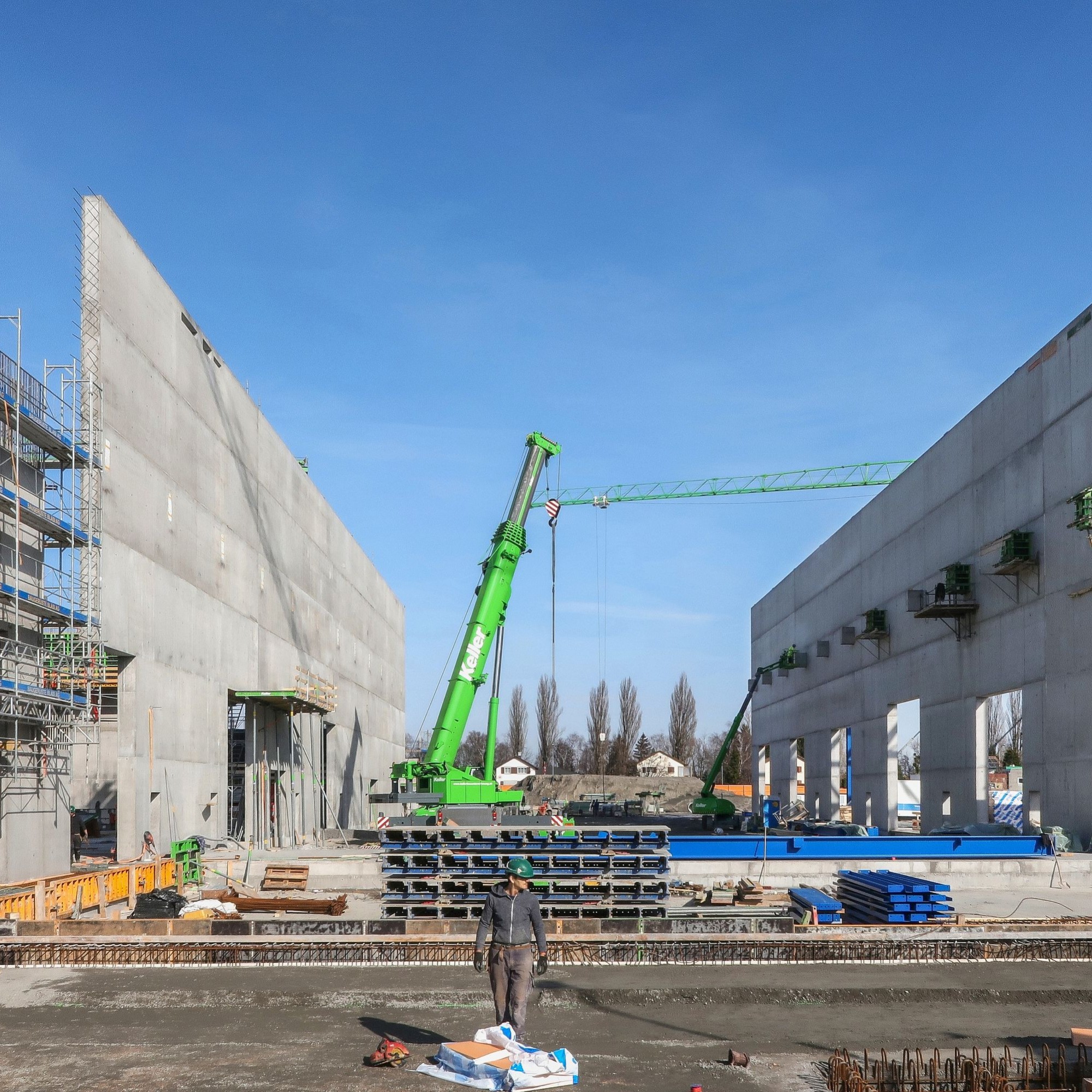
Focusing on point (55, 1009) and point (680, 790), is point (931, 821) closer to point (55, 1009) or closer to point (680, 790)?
point (55, 1009)

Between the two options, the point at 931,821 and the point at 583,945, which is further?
the point at 931,821

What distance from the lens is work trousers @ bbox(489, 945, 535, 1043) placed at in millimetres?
10094

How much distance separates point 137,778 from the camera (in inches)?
1009

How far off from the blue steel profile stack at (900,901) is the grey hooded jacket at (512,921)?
9.36m

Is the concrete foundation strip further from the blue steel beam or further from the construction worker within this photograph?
the blue steel beam

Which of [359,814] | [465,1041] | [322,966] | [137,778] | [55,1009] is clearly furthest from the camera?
[359,814]

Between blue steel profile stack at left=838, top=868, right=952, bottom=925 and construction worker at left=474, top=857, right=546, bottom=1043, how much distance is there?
9.31 meters

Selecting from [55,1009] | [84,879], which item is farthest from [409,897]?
[55,1009]

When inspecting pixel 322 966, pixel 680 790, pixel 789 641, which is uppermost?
pixel 789 641

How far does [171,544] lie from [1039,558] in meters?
22.3

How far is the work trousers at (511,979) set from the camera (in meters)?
10.1

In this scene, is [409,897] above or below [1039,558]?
below

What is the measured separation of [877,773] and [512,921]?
35.4 metres

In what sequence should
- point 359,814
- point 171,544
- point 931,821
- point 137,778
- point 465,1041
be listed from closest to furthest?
point 465,1041, point 137,778, point 171,544, point 931,821, point 359,814
